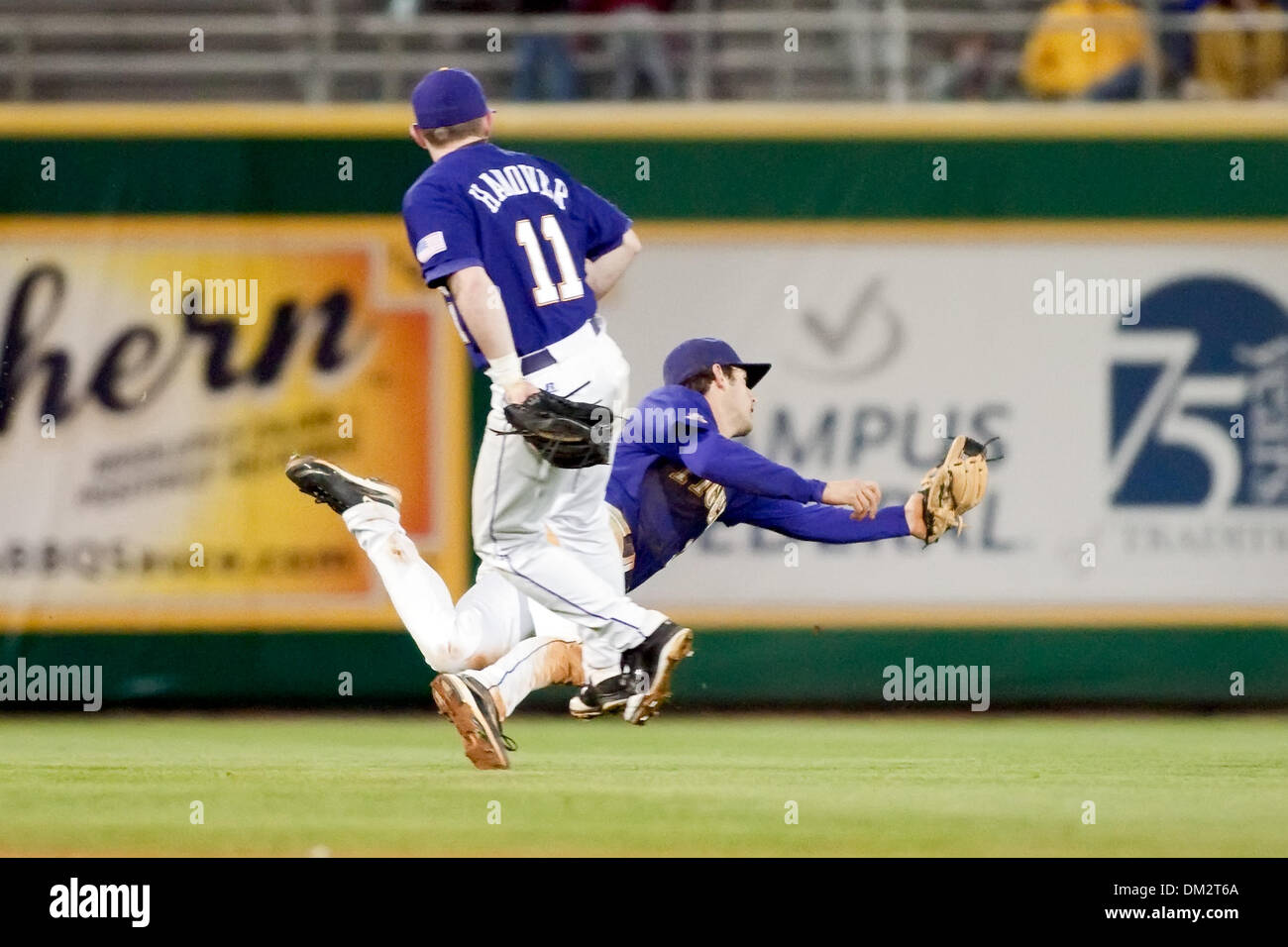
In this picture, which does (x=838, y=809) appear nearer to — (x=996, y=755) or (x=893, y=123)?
(x=996, y=755)

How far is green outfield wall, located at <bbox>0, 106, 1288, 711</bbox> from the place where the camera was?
31.4 feet

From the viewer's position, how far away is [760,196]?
9.82m

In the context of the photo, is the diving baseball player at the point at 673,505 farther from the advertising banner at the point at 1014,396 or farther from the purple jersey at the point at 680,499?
the advertising banner at the point at 1014,396

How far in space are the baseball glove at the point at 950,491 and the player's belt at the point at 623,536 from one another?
116 centimetres

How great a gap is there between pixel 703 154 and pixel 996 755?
11.5 ft

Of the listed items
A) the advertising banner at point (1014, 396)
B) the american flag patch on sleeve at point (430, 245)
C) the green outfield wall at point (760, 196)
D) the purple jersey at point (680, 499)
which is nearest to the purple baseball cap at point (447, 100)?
the american flag patch on sleeve at point (430, 245)

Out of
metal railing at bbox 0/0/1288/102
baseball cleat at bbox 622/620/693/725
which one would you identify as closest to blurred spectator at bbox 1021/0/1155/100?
metal railing at bbox 0/0/1288/102

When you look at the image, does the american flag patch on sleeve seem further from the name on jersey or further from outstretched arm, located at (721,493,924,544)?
outstretched arm, located at (721,493,924,544)

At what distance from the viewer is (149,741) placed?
8.40m

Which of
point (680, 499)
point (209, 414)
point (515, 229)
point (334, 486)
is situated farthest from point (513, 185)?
point (209, 414)

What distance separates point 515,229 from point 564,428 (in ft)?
2.48

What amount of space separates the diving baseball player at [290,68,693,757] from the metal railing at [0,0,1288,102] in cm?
280

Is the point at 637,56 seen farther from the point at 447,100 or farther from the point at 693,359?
the point at 447,100

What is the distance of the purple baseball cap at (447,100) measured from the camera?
6.85 metres
